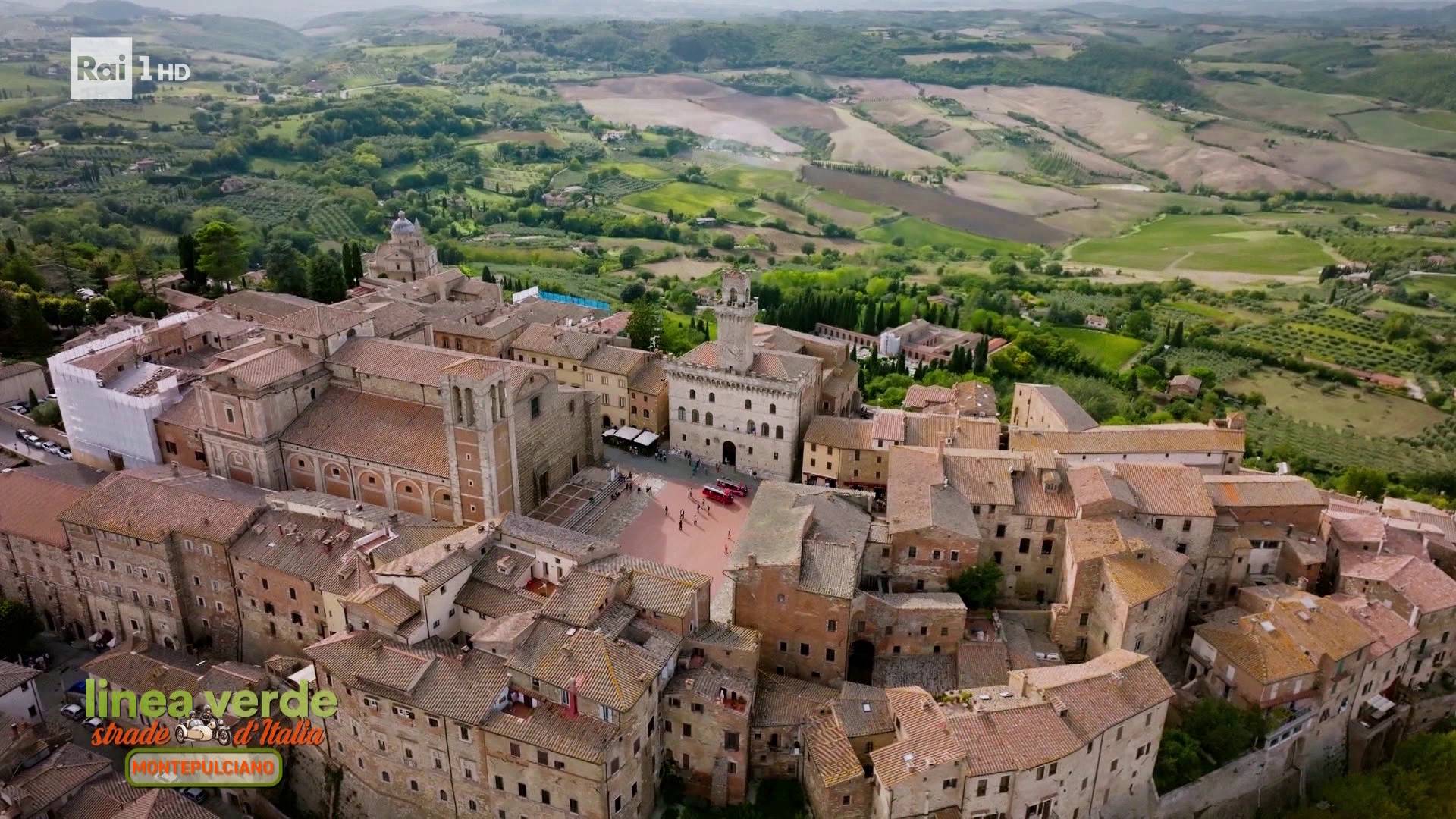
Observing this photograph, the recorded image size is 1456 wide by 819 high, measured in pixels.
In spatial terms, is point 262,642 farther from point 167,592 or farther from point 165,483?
point 165,483

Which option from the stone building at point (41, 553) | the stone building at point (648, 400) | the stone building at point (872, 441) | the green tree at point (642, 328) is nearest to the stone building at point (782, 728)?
the stone building at point (872, 441)

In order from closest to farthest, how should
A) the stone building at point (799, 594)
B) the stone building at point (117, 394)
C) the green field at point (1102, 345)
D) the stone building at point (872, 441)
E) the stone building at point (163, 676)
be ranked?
the stone building at point (799, 594) < the stone building at point (163, 676) < the stone building at point (872, 441) < the stone building at point (117, 394) < the green field at point (1102, 345)

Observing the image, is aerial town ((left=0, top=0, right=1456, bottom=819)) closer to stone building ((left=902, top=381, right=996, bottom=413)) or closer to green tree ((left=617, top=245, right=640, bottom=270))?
stone building ((left=902, top=381, right=996, bottom=413))

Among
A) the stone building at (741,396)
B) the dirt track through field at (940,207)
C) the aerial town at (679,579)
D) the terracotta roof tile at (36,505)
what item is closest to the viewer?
the aerial town at (679,579)

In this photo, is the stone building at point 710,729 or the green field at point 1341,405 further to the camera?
the green field at point 1341,405

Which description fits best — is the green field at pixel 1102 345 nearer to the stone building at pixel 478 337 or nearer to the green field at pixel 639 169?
the stone building at pixel 478 337

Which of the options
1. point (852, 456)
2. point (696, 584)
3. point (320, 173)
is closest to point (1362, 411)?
point (852, 456)

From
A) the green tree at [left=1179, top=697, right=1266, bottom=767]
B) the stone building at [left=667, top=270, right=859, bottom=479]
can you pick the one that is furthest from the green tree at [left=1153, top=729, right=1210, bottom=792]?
the stone building at [left=667, top=270, right=859, bottom=479]
